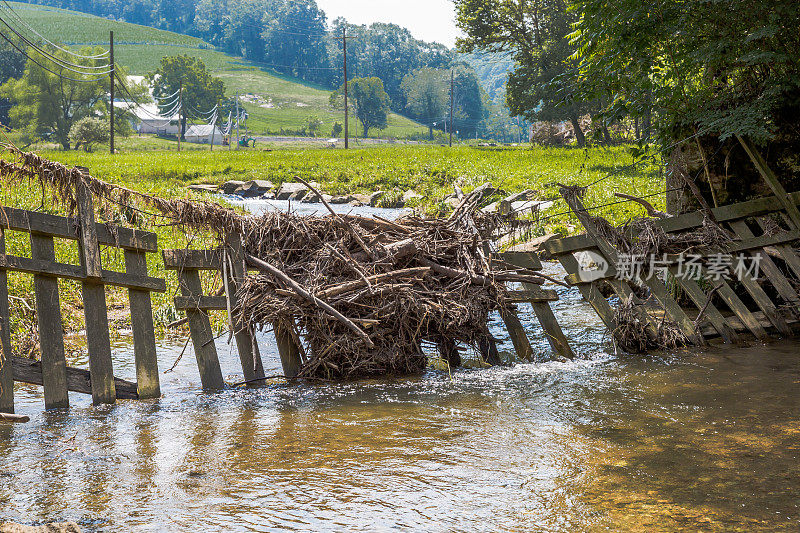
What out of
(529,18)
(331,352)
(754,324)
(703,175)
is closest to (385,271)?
(331,352)

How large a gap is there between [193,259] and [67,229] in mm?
1459

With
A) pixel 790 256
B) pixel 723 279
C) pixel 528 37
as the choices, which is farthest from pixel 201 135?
pixel 790 256

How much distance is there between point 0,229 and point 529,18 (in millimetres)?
56489

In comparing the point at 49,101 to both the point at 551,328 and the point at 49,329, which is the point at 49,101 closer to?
the point at 49,329

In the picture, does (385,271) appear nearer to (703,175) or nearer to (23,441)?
(23,441)

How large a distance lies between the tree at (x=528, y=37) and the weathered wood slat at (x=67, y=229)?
49949 millimetres

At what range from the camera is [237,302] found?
7711mm

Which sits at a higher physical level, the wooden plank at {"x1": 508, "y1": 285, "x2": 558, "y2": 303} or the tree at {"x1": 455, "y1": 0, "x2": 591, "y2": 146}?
the tree at {"x1": 455, "y1": 0, "x2": 591, "y2": 146}

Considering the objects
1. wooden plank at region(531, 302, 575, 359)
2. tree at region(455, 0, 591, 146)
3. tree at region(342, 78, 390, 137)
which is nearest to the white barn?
tree at region(342, 78, 390, 137)

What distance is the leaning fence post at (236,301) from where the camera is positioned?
7762 mm

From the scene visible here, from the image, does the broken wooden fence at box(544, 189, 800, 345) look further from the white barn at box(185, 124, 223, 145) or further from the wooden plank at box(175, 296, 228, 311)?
the white barn at box(185, 124, 223, 145)

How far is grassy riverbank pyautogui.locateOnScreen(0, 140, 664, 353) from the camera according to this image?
1132 centimetres

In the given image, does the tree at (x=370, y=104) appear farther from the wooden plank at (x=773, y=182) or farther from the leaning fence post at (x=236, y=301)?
the leaning fence post at (x=236, y=301)

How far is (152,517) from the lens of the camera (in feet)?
14.6
